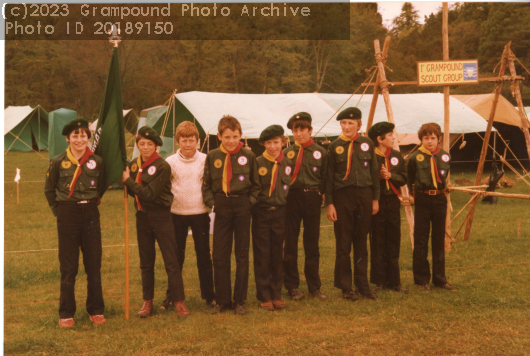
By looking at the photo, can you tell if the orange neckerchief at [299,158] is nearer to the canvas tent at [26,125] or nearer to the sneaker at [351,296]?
the sneaker at [351,296]

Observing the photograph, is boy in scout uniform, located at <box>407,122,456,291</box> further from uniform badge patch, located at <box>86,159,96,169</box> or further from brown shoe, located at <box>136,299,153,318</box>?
uniform badge patch, located at <box>86,159,96,169</box>

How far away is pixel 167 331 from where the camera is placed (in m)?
4.23

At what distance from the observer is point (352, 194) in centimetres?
503

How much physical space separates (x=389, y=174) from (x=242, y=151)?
56.6 inches

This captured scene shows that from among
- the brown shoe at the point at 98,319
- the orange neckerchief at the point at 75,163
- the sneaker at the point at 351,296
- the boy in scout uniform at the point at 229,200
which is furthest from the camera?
the sneaker at the point at 351,296

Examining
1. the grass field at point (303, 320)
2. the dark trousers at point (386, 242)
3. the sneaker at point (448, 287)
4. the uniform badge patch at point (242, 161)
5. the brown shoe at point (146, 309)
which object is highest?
the uniform badge patch at point (242, 161)

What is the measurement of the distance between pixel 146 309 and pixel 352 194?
205 centimetres

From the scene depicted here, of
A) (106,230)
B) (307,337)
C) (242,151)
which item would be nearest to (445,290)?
(307,337)

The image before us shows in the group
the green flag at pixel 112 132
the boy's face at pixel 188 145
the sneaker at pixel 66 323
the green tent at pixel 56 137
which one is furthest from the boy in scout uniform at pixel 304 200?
the green tent at pixel 56 137

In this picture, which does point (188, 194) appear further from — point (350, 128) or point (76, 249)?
point (350, 128)

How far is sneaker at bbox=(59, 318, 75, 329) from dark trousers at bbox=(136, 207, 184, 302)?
60cm

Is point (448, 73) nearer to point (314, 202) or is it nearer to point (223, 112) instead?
point (314, 202)

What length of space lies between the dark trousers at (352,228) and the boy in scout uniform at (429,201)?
576 millimetres

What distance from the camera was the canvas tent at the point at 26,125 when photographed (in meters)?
24.6
